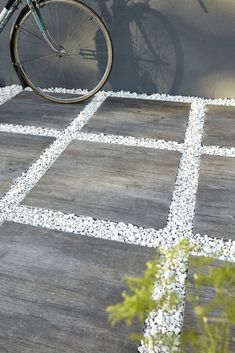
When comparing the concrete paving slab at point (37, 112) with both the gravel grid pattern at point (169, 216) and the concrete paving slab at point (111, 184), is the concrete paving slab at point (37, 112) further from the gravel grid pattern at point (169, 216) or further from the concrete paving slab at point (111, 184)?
the concrete paving slab at point (111, 184)

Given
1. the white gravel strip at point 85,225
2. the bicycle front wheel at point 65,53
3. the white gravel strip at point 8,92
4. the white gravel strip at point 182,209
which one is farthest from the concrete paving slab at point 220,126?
the white gravel strip at point 8,92

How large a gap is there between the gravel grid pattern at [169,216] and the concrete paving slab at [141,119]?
68 millimetres

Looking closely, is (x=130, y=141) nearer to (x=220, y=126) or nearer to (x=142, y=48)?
(x=220, y=126)

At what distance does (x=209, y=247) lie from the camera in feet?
6.47

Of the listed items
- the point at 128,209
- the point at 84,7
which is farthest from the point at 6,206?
the point at 84,7

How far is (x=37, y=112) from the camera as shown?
3.36 meters

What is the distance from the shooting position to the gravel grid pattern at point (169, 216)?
71.2 inches

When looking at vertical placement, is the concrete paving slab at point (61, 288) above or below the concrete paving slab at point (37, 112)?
below

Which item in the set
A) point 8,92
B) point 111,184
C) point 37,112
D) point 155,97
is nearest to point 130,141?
point 111,184

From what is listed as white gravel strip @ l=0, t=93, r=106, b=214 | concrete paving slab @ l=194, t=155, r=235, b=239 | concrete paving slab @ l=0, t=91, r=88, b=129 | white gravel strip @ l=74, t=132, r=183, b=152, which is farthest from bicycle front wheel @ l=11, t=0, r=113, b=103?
concrete paving slab @ l=194, t=155, r=235, b=239

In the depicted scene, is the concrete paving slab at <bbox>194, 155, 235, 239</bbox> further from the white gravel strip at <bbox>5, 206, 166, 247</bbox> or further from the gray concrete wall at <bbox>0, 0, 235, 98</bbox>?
the gray concrete wall at <bbox>0, 0, 235, 98</bbox>

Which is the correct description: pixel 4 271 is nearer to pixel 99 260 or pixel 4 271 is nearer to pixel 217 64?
pixel 99 260

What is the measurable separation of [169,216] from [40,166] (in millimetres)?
994

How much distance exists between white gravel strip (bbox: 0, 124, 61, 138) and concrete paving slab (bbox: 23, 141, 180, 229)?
26 cm
